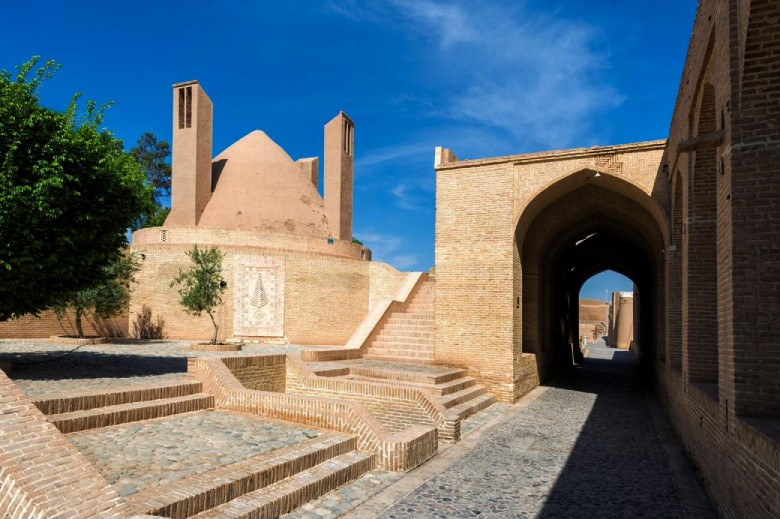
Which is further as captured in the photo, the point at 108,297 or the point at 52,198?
the point at 108,297

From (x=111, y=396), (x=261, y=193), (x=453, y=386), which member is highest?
(x=261, y=193)

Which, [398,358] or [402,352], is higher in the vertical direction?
[402,352]

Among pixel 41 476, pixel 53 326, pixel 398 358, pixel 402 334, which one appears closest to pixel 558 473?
pixel 41 476

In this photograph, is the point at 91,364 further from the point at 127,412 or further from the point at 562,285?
the point at 562,285

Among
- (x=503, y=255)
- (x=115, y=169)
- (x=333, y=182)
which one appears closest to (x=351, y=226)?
(x=333, y=182)

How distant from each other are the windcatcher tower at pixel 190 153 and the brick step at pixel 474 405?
45.9 ft

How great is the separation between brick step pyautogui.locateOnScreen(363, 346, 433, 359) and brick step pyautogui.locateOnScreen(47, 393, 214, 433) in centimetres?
583

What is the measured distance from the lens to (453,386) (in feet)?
34.2

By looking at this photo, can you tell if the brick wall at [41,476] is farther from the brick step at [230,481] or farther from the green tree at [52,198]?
the green tree at [52,198]

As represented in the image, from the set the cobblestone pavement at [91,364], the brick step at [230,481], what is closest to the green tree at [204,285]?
the cobblestone pavement at [91,364]

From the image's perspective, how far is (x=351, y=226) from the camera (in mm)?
25406

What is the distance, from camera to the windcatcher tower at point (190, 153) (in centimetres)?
2072

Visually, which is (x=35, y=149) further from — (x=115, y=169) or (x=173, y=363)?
(x=173, y=363)

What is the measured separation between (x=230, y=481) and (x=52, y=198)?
228 inches
